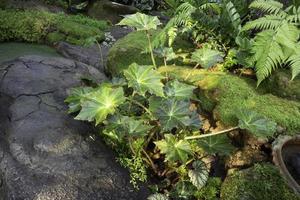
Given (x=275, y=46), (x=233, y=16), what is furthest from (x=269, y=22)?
(x=233, y=16)

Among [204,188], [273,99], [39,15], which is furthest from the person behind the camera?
[39,15]

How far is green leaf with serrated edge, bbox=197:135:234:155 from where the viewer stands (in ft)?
10.5

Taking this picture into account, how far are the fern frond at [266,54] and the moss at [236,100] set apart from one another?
0.20 m

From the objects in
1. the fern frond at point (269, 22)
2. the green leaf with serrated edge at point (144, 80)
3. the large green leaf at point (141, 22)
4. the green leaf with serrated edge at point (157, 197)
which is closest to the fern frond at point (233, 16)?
the fern frond at point (269, 22)

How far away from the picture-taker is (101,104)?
3.20m

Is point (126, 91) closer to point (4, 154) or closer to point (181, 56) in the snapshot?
point (181, 56)

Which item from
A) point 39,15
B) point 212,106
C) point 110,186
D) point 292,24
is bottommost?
point 39,15

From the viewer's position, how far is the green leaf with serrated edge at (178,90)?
137 inches

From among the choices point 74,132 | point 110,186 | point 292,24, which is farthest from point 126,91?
point 292,24

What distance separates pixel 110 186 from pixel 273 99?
1935mm

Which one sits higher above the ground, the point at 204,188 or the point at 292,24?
the point at 292,24

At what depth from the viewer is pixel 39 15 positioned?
8.08 m

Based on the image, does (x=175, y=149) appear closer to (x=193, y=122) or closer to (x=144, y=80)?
(x=193, y=122)

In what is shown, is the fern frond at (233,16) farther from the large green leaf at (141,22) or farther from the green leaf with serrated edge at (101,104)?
the green leaf with serrated edge at (101,104)
